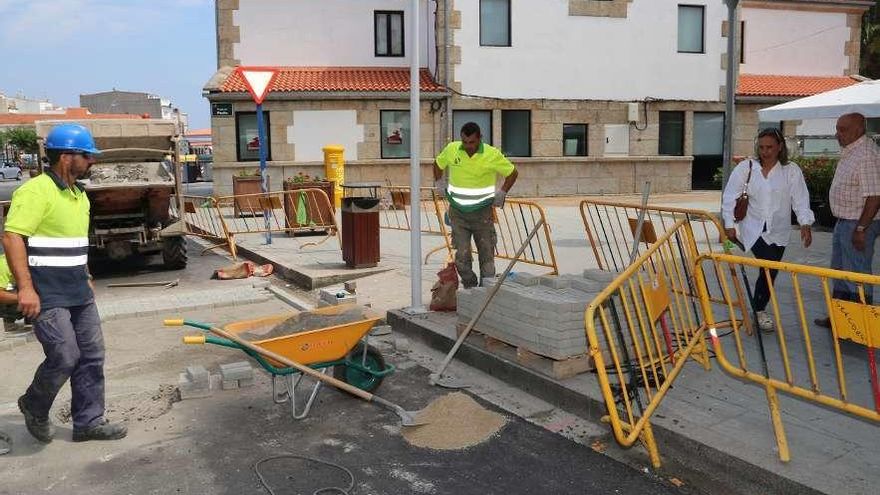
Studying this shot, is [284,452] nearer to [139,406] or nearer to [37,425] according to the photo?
[139,406]

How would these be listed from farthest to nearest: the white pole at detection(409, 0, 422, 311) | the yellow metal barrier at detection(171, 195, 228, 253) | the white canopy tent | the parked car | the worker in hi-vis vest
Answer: the parked car, the yellow metal barrier at detection(171, 195, 228, 253), the white canopy tent, the worker in hi-vis vest, the white pole at detection(409, 0, 422, 311)

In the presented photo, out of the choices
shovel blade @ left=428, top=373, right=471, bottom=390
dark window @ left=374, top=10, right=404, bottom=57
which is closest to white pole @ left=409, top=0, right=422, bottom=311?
shovel blade @ left=428, top=373, right=471, bottom=390

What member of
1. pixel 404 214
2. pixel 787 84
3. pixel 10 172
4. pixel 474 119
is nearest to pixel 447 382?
pixel 404 214

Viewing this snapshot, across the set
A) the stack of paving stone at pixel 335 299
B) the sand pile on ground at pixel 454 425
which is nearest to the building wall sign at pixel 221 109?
the stack of paving stone at pixel 335 299

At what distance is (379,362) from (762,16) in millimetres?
25978

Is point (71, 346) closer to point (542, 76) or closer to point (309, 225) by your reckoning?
point (309, 225)

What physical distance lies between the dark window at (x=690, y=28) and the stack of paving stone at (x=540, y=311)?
21767 mm

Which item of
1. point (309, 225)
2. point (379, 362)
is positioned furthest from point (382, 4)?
point (379, 362)

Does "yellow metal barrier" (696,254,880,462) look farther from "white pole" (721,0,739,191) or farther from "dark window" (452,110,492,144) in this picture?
"dark window" (452,110,492,144)

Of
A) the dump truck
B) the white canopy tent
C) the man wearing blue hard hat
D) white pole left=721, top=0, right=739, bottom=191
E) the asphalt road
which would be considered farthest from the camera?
the dump truck

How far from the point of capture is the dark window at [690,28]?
25.4 meters

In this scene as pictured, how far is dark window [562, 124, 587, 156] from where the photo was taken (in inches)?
969

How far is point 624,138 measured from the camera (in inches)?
980

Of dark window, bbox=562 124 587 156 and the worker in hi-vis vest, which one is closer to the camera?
the worker in hi-vis vest
